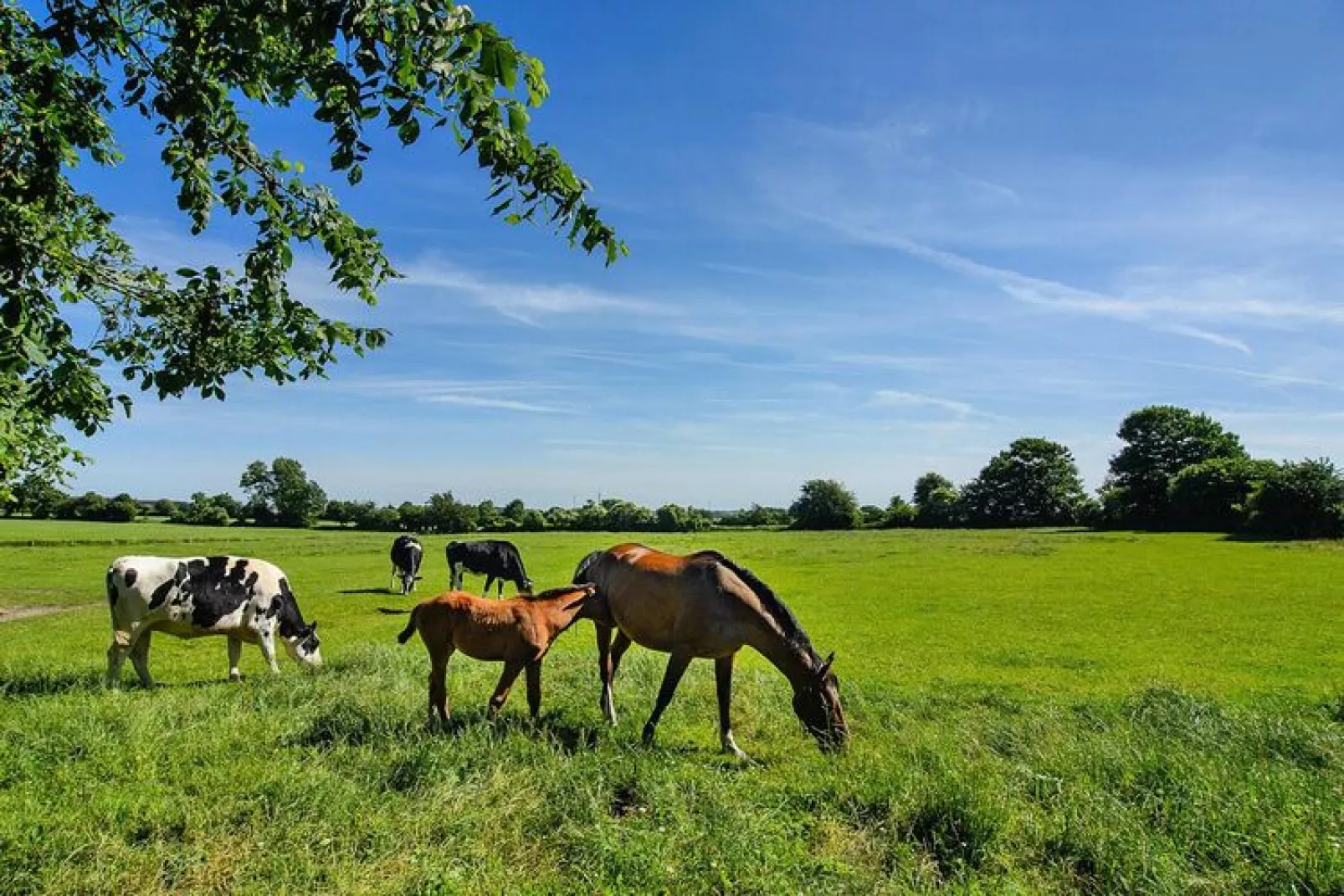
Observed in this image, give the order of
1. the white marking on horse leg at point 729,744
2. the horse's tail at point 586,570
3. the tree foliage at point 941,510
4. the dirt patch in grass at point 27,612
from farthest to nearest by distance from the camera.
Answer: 1. the tree foliage at point 941,510
2. the dirt patch in grass at point 27,612
3. the horse's tail at point 586,570
4. the white marking on horse leg at point 729,744

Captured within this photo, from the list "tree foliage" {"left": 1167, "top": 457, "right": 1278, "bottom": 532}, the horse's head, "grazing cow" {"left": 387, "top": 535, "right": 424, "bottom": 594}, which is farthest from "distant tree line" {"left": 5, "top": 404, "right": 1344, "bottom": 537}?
the horse's head

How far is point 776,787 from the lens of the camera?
19.2 ft

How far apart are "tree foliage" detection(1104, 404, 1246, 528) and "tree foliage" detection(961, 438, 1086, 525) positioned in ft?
15.8

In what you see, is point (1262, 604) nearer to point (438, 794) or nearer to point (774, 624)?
point (774, 624)

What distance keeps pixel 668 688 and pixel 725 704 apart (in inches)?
23.9

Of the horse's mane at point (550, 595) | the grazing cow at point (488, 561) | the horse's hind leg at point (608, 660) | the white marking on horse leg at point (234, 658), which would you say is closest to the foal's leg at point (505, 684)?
the horse's mane at point (550, 595)

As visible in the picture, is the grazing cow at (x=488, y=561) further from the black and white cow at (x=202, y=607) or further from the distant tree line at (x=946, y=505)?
the distant tree line at (x=946, y=505)

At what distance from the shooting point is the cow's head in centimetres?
1055

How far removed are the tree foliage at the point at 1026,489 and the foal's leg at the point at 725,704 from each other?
255 ft

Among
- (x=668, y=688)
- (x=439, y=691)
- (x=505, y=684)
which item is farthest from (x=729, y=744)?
(x=439, y=691)

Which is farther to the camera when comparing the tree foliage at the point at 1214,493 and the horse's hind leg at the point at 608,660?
the tree foliage at the point at 1214,493

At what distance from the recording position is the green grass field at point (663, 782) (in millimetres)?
4418

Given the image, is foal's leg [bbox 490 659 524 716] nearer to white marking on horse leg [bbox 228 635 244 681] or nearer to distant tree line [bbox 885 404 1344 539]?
white marking on horse leg [bbox 228 635 244 681]

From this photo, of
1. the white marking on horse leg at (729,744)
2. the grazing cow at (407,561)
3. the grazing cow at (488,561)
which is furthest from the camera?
the grazing cow at (407,561)
